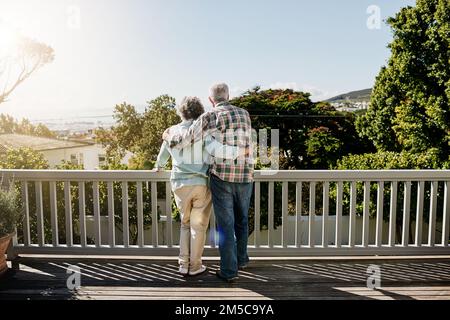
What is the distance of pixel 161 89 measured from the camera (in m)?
25.6

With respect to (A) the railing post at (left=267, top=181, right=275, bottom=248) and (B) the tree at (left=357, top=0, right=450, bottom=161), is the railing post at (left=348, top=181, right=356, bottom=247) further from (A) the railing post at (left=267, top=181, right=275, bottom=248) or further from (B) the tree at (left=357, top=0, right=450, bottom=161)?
(B) the tree at (left=357, top=0, right=450, bottom=161)

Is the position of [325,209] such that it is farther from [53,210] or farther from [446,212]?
[53,210]

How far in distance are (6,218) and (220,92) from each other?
64.1 inches

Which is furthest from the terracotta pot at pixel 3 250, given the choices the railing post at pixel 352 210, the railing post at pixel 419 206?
the railing post at pixel 419 206

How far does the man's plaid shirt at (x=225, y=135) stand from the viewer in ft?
8.16

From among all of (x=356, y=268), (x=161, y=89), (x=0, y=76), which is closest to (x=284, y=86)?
(x=161, y=89)

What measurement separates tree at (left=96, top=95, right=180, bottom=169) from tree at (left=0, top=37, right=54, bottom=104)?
775cm

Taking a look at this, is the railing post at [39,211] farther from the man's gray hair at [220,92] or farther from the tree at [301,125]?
the tree at [301,125]

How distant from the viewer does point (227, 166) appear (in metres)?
2.52

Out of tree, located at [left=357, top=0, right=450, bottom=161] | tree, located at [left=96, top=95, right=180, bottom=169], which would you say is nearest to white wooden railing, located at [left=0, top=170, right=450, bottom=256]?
tree, located at [left=357, top=0, right=450, bottom=161]

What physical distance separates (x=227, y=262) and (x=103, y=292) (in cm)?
78

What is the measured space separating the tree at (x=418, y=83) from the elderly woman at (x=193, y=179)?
9.73 m

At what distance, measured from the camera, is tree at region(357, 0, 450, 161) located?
1090 cm

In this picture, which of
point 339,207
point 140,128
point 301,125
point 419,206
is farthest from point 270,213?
point 140,128
